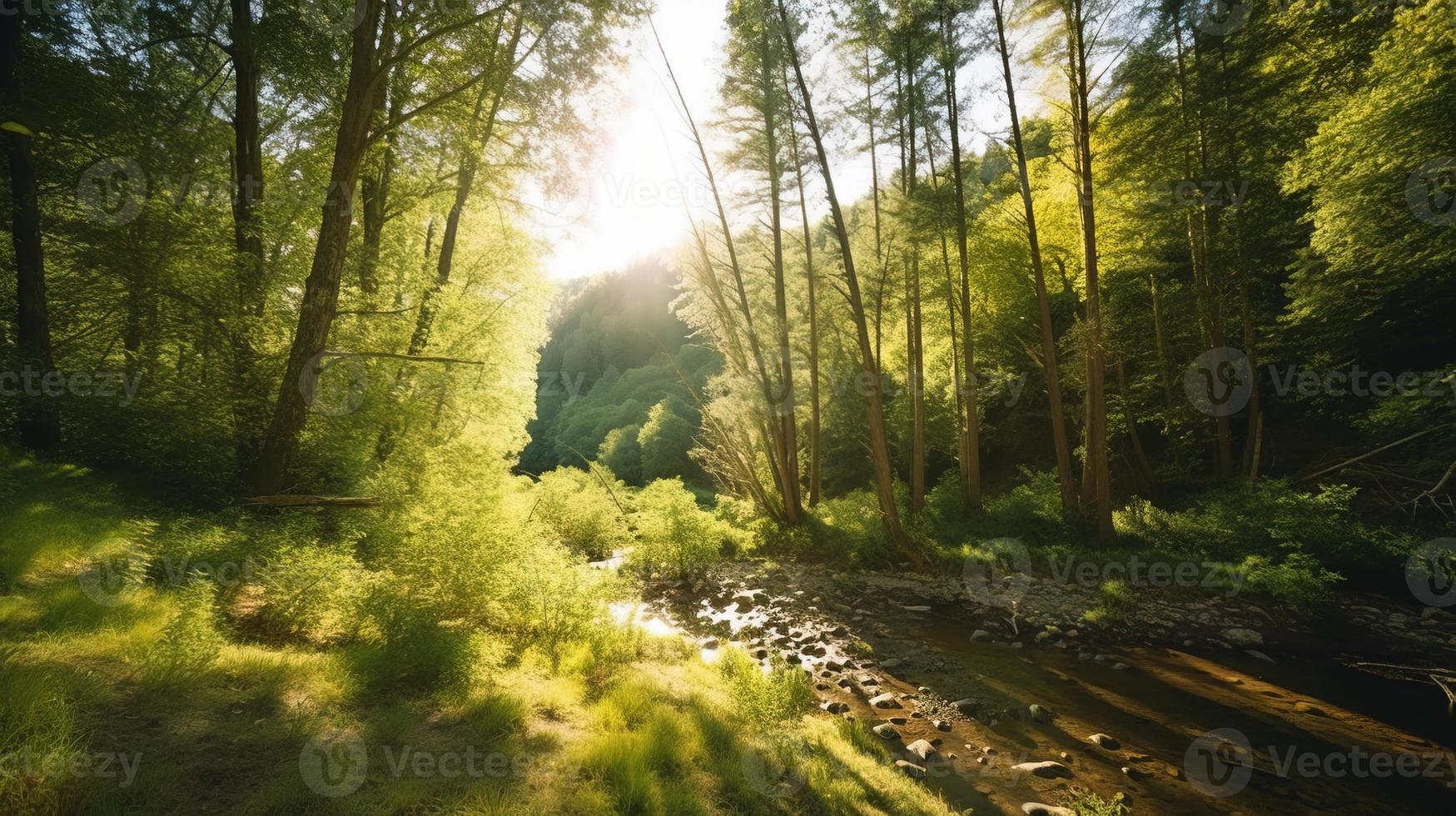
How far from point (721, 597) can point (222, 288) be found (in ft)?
32.9

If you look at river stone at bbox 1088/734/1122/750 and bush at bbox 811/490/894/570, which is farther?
bush at bbox 811/490/894/570

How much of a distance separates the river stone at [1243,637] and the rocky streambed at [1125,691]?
3 cm

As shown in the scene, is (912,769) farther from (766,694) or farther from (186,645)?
(186,645)

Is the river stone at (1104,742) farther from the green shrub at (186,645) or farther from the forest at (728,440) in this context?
the green shrub at (186,645)

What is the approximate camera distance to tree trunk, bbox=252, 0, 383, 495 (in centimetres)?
609

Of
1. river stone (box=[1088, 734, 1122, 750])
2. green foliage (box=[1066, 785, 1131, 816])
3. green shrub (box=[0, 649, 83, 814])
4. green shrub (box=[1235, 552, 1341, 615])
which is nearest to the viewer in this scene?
green shrub (box=[0, 649, 83, 814])

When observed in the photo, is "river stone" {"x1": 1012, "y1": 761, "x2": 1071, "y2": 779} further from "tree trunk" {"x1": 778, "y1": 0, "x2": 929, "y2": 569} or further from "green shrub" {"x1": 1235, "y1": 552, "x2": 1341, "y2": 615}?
"green shrub" {"x1": 1235, "y1": 552, "x2": 1341, "y2": 615}

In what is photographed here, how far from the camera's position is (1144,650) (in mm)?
7742

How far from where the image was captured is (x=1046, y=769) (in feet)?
16.1

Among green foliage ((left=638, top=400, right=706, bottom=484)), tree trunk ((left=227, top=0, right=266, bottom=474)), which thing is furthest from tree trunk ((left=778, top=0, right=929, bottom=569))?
green foliage ((left=638, top=400, right=706, bottom=484))

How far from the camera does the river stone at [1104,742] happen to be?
536 centimetres

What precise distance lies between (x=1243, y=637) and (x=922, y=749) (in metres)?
6.76

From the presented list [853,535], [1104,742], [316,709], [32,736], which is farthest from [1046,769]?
[853,535]

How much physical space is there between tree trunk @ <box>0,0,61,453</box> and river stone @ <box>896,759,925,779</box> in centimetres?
1147
